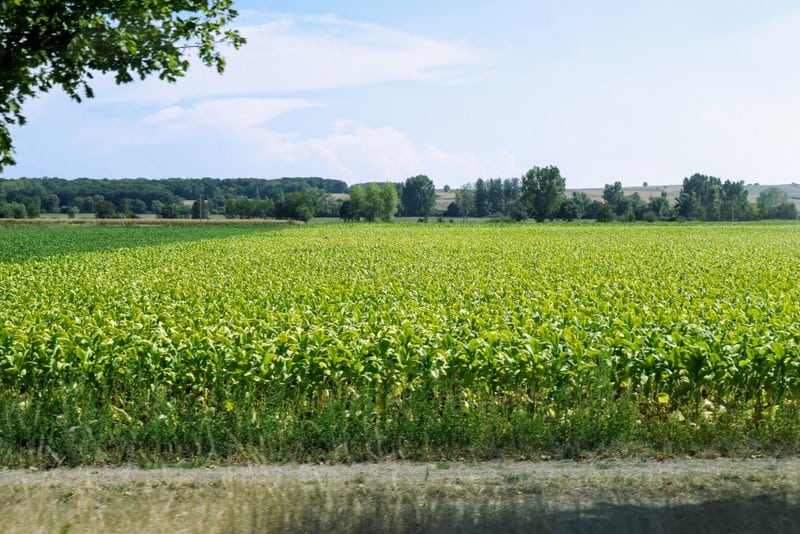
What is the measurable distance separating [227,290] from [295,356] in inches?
479

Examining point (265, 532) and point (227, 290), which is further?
point (227, 290)

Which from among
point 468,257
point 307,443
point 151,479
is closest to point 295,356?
point 307,443

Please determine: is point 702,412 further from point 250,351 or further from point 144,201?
point 144,201

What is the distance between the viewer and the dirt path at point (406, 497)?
5.80 meters

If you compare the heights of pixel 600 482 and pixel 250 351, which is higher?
pixel 250 351

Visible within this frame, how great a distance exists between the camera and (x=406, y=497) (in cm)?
620

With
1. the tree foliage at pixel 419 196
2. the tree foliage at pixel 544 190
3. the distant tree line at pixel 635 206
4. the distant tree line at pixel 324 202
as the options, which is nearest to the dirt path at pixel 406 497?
the distant tree line at pixel 324 202

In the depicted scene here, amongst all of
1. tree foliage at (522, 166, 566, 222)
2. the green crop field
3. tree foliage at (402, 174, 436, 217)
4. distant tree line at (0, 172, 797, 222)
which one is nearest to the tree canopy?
the green crop field

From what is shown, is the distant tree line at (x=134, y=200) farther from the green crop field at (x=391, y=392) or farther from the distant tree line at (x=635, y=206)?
the green crop field at (x=391, y=392)

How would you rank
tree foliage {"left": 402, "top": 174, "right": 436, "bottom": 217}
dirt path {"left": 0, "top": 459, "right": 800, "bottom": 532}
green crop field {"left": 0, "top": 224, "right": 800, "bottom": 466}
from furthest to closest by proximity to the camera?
tree foliage {"left": 402, "top": 174, "right": 436, "bottom": 217}
green crop field {"left": 0, "top": 224, "right": 800, "bottom": 466}
dirt path {"left": 0, "top": 459, "right": 800, "bottom": 532}

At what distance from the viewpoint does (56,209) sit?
490 ft

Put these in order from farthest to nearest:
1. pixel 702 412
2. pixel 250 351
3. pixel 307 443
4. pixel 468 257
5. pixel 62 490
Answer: pixel 468 257
pixel 250 351
pixel 702 412
pixel 307 443
pixel 62 490

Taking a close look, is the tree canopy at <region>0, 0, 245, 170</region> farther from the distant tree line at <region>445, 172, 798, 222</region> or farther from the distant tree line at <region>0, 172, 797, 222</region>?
the distant tree line at <region>445, 172, 798, 222</region>

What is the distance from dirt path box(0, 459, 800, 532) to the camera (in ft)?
19.0
